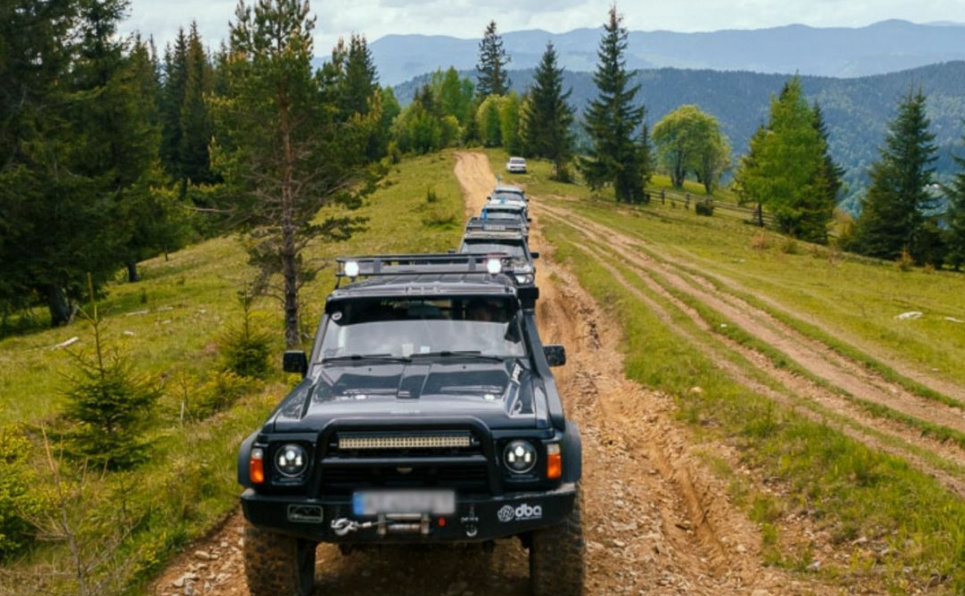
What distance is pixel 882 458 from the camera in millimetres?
8828

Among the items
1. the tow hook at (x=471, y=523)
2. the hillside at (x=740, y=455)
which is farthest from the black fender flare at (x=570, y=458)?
the hillside at (x=740, y=455)

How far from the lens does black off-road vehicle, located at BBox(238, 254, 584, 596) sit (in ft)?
16.4

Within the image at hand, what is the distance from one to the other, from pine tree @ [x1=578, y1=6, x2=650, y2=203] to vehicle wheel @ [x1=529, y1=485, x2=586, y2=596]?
188 ft

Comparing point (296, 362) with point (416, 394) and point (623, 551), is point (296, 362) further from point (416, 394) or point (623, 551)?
point (623, 551)

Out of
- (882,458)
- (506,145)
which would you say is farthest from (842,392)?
(506,145)

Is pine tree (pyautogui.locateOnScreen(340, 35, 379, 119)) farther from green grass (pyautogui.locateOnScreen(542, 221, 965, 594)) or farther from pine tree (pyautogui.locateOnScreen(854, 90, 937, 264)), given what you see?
green grass (pyautogui.locateOnScreen(542, 221, 965, 594))

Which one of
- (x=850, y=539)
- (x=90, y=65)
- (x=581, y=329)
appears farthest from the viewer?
(x=90, y=65)

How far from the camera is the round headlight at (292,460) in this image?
5.14m

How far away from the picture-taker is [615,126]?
202ft

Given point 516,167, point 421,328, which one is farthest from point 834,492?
point 516,167

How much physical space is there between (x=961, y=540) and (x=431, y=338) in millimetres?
5248

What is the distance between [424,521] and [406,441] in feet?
1.80

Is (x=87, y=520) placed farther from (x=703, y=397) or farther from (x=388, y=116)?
(x=388, y=116)

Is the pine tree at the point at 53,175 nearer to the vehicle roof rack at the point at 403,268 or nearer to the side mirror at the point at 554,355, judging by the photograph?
the vehicle roof rack at the point at 403,268
